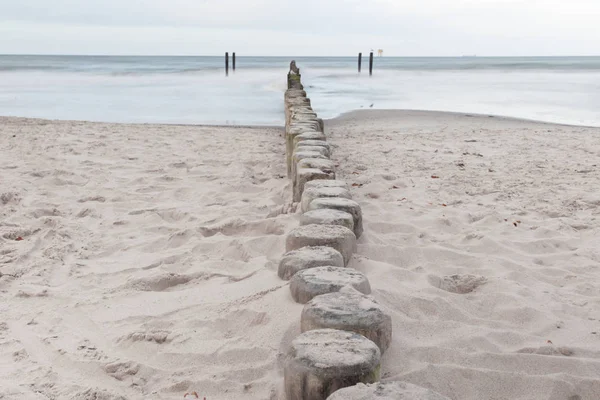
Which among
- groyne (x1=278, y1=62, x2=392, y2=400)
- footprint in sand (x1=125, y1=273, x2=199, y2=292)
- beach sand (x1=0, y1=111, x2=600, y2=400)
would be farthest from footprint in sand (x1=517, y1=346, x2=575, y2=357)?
footprint in sand (x1=125, y1=273, x2=199, y2=292)

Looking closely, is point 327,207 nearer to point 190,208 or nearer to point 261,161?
point 190,208

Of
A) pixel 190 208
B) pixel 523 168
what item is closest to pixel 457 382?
pixel 190 208

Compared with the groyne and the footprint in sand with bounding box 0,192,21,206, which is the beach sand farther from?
the groyne

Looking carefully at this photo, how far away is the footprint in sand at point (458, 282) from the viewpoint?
9.14 feet

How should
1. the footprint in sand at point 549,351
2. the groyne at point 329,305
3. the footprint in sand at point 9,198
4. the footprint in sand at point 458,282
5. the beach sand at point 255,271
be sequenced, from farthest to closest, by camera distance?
the footprint in sand at point 9,198, the footprint in sand at point 458,282, the footprint in sand at point 549,351, the beach sand at point 255,271, the groyne at point 329,305

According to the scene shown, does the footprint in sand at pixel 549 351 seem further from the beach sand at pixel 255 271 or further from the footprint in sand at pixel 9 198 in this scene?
the footprint in sand at pixel 9 198

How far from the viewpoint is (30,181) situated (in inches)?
186

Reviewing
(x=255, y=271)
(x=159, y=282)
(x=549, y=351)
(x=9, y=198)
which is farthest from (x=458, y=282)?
(x=9, y=198)

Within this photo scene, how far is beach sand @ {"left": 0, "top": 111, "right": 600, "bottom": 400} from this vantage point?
79.2 inches

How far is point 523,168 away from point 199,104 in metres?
9.32

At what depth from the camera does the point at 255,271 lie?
9.50 ft

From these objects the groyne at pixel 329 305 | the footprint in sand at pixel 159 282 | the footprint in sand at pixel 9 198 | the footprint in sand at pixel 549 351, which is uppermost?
the groyne at pixel 329 305

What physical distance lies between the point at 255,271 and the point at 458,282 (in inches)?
38.4

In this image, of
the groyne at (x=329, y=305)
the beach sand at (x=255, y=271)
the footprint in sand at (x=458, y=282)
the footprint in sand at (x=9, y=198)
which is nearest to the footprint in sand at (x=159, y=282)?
the beach sand at (x=255, y=271)
